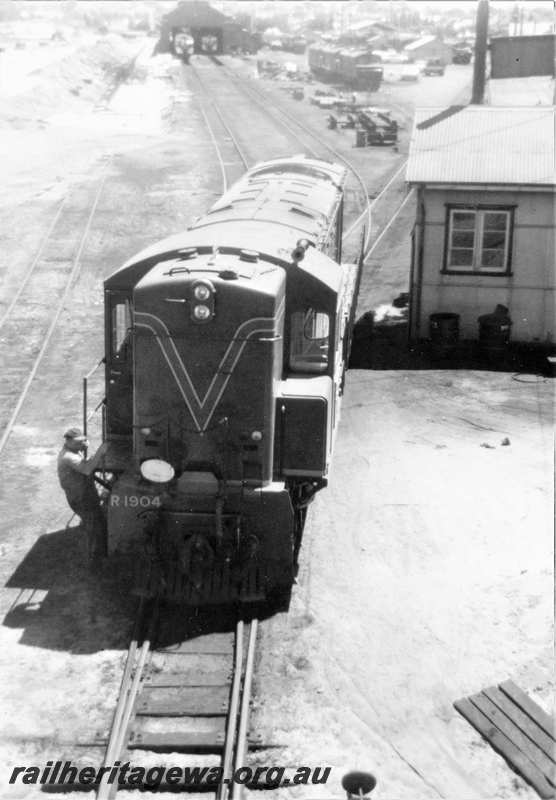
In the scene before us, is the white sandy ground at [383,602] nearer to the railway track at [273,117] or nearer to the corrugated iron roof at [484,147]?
the corrugated iron roof at [484,147]

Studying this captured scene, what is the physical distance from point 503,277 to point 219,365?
34.7 feet

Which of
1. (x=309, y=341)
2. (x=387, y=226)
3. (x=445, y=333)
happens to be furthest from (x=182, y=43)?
(x=309, y=341)

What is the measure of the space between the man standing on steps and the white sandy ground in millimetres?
718

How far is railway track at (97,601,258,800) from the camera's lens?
8.45 metres

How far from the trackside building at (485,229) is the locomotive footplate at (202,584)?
34.6ft

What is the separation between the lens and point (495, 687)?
9.48m

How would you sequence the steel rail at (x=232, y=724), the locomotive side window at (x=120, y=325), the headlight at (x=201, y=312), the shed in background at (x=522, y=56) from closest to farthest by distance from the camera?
the steel rail at (x=232, y=724), the headlight at (x=201, y=312), the locomotive side window at (x=120, y=325), the shed in background at (x=522, y=56)

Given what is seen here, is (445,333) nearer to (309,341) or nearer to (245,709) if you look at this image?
(309,341)

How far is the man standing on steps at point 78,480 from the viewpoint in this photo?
11366mm

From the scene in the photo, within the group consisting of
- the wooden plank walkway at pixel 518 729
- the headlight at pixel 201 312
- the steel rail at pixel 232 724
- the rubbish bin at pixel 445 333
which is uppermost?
the headlight at pixel 201 312

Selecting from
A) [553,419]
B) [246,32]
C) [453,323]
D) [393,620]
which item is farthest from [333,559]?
[246,32]

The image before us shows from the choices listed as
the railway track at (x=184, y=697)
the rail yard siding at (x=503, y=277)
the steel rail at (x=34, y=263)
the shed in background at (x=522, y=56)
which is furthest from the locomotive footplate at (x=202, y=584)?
the shed in background at (x=522, y=56)

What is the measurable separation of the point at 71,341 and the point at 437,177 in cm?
774

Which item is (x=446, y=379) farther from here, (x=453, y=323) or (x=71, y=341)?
(x=71, y=341)
